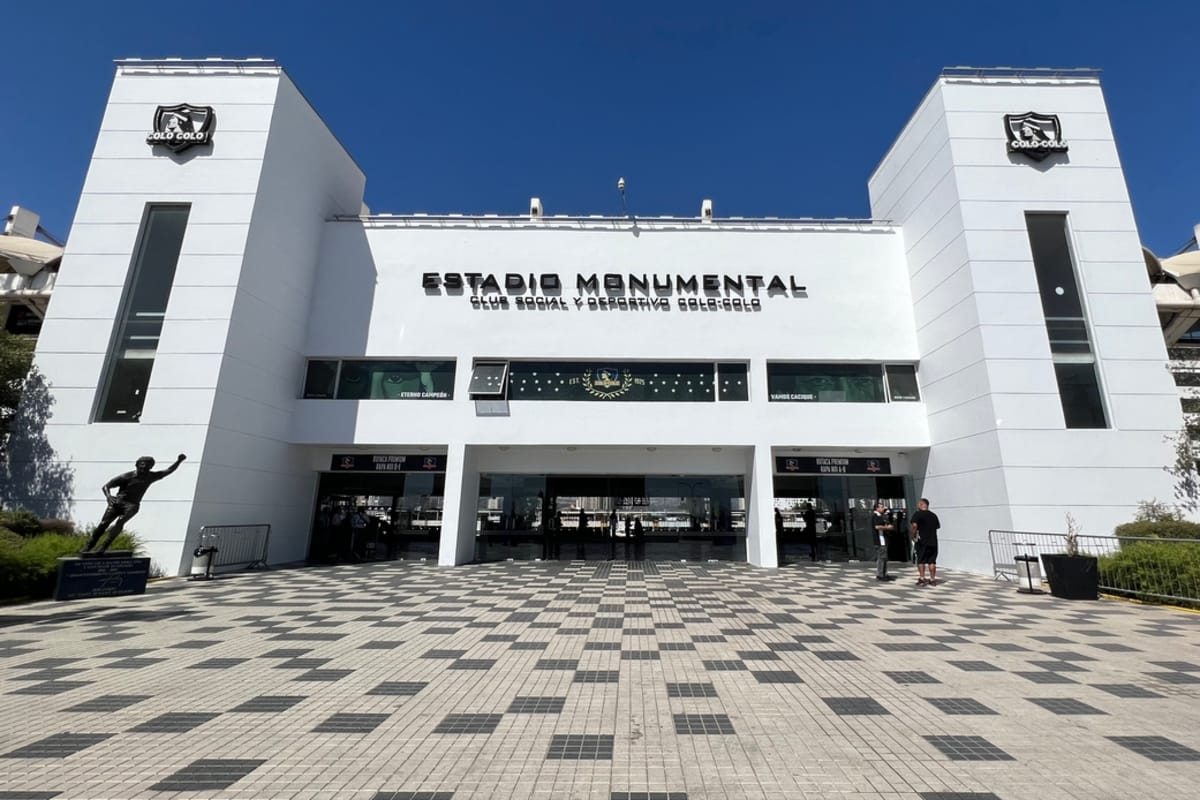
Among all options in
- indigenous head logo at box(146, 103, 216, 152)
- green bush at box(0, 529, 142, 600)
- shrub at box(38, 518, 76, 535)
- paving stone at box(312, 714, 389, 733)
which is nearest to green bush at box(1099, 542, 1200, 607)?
paving stone at box(312, 714, 389, 733)

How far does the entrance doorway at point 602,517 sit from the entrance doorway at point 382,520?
1.52 meters

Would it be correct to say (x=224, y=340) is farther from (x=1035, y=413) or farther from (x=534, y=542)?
(x=1035, y=413)

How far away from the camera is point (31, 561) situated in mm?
9062

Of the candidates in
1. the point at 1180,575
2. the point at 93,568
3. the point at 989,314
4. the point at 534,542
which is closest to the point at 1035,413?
the point at 989,314

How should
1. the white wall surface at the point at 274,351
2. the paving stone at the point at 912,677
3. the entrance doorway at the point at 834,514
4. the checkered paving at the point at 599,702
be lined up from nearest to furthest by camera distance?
the checkered paving at the point at 599,702, the paving stone at the point at 912,677, the white wall surface at the point at 274,351, the entrance doorway at the point at 834,514

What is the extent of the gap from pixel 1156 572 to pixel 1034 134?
12.3 metres

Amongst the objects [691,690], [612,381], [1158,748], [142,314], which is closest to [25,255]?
[142,314]

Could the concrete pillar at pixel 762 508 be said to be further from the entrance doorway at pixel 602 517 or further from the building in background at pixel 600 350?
the entrance doorway at pixel 602 517

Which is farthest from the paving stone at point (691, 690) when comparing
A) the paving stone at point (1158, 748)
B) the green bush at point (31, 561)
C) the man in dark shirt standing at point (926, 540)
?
the green bush at point (31, 561)

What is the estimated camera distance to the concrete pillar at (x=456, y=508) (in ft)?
48.9

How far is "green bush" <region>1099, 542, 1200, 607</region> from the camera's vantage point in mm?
8688

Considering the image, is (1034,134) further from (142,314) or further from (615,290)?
(142,314)

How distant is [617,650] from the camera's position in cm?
589

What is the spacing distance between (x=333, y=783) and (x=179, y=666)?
3.64m
